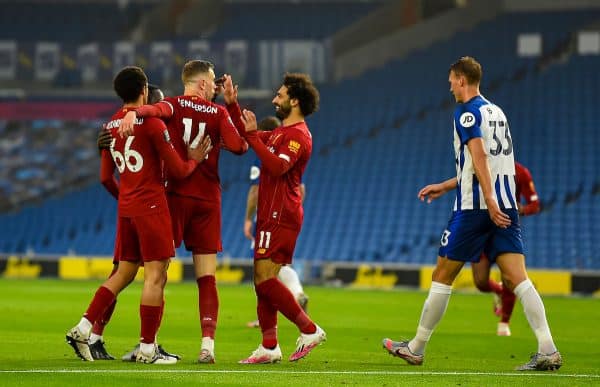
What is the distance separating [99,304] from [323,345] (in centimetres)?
316

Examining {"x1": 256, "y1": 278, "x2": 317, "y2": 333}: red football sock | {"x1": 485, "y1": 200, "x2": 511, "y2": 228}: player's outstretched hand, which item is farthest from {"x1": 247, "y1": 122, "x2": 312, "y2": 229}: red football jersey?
{"x1": 485, "y1": 200, "x2": 511, "y2": 228}: player's outstretched hand

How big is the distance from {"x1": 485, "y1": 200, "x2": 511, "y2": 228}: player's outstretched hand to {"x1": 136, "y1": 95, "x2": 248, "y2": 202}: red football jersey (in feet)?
6.45

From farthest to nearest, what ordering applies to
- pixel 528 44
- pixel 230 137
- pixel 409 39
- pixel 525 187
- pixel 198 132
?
pixel 409 39 < pixel 528 44 < pixel 525 187 < pixel 198 132 < pixel 230 137

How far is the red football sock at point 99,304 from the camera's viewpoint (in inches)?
390

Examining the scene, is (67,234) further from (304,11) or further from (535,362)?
(535,362)

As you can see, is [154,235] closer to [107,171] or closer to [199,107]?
[107,171]

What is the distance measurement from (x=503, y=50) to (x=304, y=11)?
7.71 metres

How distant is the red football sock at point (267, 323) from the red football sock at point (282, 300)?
8cm

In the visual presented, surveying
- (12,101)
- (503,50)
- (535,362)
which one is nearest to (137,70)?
(535,362)

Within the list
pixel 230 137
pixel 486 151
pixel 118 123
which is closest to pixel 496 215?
pixel 486 151

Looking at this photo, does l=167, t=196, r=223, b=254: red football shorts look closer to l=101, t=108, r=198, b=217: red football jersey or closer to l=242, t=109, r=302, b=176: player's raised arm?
l=101, t=108, r=198, b=217: red football jersey

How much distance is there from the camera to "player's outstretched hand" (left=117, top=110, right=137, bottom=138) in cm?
931

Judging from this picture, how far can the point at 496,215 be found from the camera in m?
9.46

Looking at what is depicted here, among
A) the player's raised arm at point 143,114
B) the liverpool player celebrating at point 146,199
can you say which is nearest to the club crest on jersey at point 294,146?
the liverpool player celebrating at point 146,199
